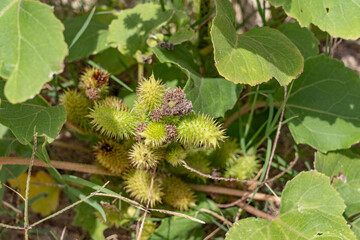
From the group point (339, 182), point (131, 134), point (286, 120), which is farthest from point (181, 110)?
point (339, 182)

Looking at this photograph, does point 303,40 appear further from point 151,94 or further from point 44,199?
point 44,199

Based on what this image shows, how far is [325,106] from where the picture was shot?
2000mm

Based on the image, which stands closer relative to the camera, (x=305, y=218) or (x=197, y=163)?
(x=305, y=218)

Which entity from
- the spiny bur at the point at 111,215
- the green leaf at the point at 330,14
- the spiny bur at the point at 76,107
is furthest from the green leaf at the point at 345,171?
the spiny bur at the point at 76,107

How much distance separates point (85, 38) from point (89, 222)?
1058 mm

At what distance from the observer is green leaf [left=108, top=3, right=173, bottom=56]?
6.41 ft

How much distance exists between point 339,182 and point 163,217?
96cm

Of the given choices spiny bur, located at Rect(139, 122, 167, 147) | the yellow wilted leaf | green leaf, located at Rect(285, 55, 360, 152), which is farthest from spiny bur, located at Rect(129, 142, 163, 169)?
the yellow wilted leaf

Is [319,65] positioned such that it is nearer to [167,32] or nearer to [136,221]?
[167,32]

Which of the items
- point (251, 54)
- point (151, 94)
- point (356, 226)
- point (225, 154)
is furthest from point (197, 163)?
point (356, 226)

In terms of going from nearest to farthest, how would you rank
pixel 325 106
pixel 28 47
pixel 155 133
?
pixel 28 47 → pixel 155 133 → pixel 325 106

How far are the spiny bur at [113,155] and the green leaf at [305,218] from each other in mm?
605

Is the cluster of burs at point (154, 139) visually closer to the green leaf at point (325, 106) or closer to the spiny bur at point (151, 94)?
the spiny bur at point (151, 94)

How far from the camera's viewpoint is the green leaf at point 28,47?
4.21ft
